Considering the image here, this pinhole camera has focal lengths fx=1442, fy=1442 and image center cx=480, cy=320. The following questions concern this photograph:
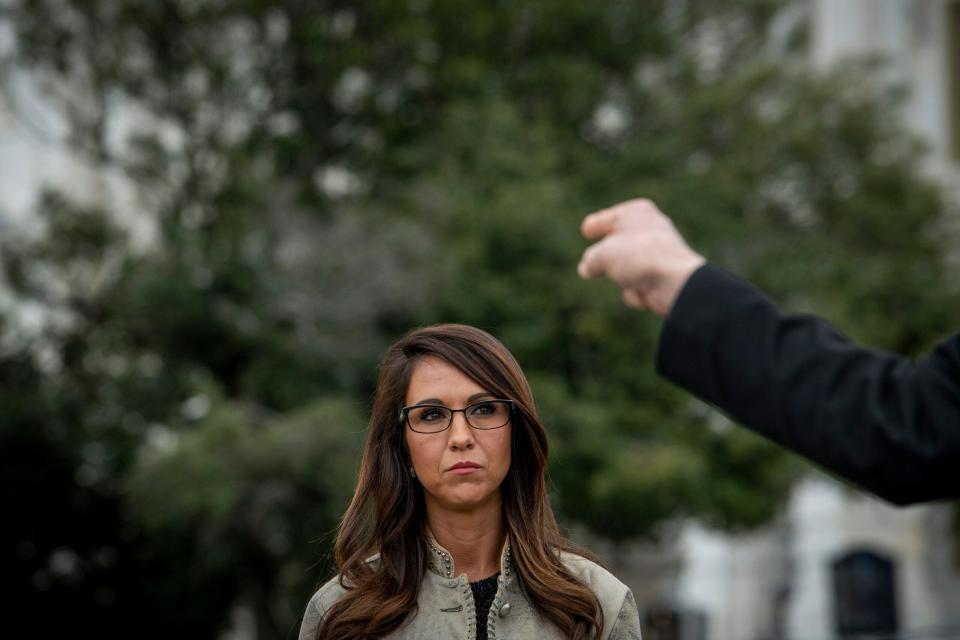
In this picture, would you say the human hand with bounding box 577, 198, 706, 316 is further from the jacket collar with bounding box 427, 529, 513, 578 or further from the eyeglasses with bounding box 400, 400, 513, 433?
the jacket collar with bounding box 427, 529, 513, 578

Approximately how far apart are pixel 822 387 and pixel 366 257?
14328 millimetres

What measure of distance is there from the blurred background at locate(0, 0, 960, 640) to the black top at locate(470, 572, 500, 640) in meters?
11.9

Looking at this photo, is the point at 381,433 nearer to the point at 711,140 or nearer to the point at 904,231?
the point at 711,140

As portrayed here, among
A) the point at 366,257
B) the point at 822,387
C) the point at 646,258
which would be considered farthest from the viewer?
the point at 366,257

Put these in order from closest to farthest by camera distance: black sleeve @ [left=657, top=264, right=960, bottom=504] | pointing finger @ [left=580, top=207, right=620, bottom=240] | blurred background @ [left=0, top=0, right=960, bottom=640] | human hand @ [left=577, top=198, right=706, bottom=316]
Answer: black sleeve @ [left=657, top=264, right=960, bottom=504] → human hand @ [left=577, top=198, right=706, bottom=316] → pointing finger @ [left=580, top=207, right=620, bottom=240] → blurred background @ [left=0, top=0, right=960, bottom=640]

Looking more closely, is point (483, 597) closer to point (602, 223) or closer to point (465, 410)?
point (465, 410)

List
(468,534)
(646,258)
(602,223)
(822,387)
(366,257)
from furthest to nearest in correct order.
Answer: (366,257)
(468,534)
(602,223)
(646,258)
(822,387)

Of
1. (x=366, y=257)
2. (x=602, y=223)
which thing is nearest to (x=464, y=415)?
(x=602, y=223)

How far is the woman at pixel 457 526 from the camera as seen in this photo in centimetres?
215

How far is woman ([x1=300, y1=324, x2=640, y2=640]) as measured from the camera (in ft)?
7.06

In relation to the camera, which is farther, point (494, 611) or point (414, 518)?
point (414, 518)

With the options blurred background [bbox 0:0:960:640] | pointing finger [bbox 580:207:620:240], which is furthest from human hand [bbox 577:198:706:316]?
blurred background [bbox 0:0:960:640]

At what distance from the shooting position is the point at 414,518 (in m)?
2.27

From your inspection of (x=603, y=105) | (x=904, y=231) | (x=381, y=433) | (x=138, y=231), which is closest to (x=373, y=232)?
(x=603, y=105)
